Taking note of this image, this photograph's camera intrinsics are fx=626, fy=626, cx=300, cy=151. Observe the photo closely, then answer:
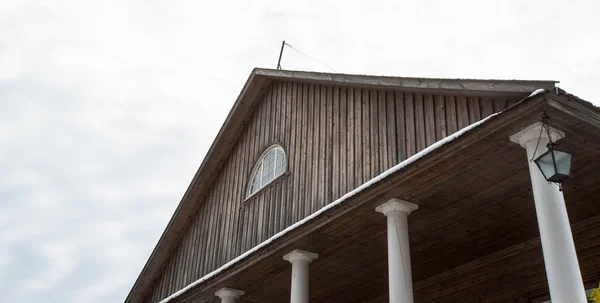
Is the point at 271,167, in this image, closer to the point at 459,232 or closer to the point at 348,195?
the point at 348,195

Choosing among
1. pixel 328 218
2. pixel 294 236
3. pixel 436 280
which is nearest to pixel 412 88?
pixel 328 218

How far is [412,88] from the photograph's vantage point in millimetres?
9297

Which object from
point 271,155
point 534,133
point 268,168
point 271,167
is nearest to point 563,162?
point 534,133

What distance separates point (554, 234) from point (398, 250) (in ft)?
8.45

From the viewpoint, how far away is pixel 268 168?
13438mm

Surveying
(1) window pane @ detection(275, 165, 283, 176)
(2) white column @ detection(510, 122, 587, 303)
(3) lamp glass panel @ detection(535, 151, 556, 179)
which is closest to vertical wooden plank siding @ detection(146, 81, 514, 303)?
(1) window pane @ detection(275, 165, 283, 176)

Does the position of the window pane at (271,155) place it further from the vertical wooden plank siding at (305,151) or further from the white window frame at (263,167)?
the vertical wooden plank siding at (305,151)

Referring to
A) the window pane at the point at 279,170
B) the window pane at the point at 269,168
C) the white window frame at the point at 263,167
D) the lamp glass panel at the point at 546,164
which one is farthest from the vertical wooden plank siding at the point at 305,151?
the lamp glass panel at the point at 546,164

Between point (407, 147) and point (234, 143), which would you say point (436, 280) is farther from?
point (234, 143)

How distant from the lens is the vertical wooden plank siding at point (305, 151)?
30.0ft

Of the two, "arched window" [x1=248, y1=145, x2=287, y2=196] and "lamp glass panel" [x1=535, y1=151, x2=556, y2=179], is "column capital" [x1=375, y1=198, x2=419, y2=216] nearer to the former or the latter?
"lamp glass panel" [x1=535, y1=151, x2=556, y2=179]

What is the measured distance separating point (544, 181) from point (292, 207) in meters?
5.33

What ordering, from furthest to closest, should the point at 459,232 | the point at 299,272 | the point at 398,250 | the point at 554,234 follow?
the point at 299,272 < the point at 459,232 < the point at 398,250 < the point at 554,234

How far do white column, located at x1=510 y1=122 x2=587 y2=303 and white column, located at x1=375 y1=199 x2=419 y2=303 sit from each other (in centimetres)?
226
